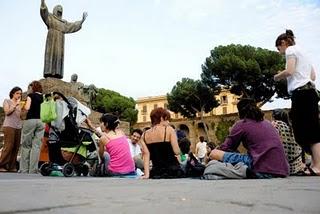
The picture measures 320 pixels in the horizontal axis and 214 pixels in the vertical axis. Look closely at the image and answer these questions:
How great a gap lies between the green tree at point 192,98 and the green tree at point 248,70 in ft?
7.97

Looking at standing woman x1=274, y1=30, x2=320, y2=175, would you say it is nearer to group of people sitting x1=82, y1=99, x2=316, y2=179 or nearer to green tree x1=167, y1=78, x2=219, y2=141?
group of people sitting x1=82, y1=99, x2=316, y2=179

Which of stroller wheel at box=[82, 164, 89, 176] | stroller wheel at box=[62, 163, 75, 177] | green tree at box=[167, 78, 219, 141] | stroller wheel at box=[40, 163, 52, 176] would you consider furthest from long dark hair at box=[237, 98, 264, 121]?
green tree at box=[167, 78, 219, 141]

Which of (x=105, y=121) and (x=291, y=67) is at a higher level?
(x=291, y=67)

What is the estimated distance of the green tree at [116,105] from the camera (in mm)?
57344

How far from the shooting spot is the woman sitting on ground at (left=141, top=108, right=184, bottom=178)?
5086 mm

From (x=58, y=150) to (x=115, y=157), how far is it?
946mm

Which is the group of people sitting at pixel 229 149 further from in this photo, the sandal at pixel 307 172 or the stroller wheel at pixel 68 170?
the stroller wheel at pixel 68 170

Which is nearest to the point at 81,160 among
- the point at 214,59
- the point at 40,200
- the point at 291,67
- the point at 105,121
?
the point at 105,121

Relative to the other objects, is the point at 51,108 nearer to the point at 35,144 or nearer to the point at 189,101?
the point at 35,144

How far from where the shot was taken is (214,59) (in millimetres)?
42688

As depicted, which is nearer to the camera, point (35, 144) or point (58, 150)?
point (58, 150)

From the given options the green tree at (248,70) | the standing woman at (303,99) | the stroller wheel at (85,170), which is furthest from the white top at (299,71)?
the green tree at (248,70)

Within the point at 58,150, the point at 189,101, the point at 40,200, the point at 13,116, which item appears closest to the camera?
the point at 40,200

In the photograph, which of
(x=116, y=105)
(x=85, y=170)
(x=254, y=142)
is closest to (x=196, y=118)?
(x=116, y=105)
